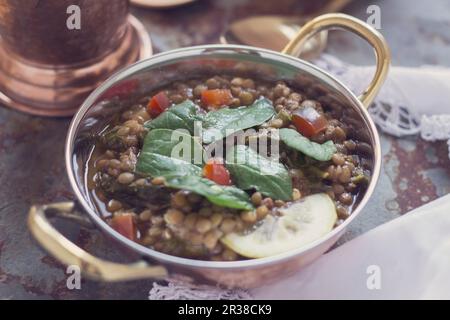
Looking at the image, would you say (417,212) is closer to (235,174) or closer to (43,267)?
(235,174)

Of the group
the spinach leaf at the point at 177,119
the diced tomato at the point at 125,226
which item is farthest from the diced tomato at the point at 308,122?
the diced tomato at the point at 125,226

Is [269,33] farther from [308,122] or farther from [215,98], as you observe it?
[308,122]

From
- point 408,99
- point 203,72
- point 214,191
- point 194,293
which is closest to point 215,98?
point 203,72

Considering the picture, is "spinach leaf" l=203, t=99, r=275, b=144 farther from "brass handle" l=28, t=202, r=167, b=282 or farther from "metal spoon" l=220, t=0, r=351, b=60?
"metal spoon" l=220, t=0, r=351, b=60

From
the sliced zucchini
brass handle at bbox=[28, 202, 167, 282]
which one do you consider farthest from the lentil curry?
brass handle at bbox=[28, 202, 167, 282]

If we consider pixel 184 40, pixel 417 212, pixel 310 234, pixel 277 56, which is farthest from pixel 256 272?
pixel 184 40

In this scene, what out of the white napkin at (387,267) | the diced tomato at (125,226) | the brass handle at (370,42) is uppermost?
the brass handle at (370,42)

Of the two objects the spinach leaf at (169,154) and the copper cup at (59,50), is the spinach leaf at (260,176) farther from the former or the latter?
the copper cup at (59,50)
